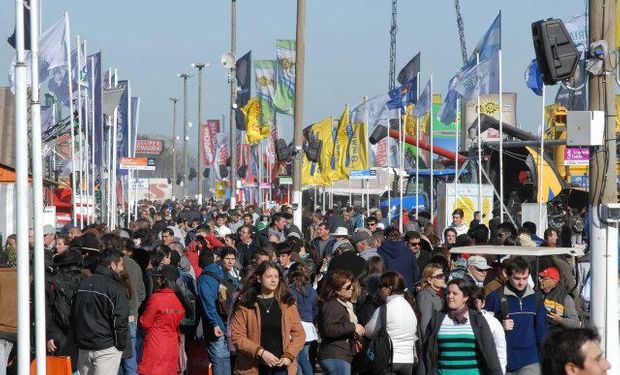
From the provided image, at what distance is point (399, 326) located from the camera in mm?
11172

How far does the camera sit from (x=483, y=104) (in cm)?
6656

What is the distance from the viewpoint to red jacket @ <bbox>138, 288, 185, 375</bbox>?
13281 mm

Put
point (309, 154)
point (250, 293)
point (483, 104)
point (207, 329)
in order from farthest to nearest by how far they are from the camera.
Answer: point (483, 104) < point (309, 154) < point (207, 329) < point (250, 293)

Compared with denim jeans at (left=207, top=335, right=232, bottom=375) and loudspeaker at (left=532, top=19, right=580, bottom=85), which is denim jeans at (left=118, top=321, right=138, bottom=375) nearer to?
denim jeans at (left=207, top=335, right=232, bottom=375)

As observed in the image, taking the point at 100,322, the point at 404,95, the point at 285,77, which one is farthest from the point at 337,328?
the point at 285,77

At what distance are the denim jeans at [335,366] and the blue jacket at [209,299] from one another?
6.83 feet

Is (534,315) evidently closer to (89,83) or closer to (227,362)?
(227,362)

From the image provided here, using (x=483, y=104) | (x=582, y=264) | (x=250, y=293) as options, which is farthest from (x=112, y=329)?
(x=483, y=104)

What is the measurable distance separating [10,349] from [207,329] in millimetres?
2310

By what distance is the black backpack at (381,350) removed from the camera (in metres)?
11.1

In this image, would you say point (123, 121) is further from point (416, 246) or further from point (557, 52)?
point (557, 52)

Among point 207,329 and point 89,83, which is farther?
point 89,83

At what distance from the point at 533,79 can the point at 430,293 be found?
14.6 m

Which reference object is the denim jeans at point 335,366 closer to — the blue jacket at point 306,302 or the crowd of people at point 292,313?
the crowd of people at point 292,313
